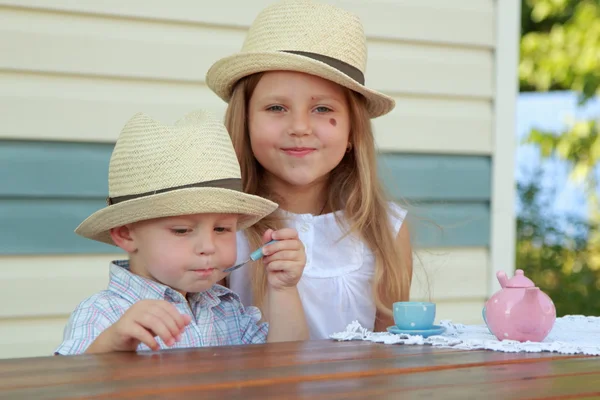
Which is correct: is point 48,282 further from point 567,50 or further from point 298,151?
point 567,50

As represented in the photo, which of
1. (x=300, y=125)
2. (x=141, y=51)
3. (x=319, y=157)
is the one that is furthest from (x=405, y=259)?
(x=141, y=51)

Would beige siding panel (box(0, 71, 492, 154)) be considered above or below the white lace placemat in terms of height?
above

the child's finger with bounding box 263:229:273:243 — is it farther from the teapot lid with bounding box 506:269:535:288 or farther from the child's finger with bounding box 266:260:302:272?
the teapot lid with bounding box 506:269:535:288

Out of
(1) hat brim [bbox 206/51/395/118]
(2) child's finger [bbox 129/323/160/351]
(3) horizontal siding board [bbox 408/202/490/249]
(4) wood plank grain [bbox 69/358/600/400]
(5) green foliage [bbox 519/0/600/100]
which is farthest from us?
(5) green foliage [bbox 519/0/600/100]

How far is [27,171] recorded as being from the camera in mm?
3168

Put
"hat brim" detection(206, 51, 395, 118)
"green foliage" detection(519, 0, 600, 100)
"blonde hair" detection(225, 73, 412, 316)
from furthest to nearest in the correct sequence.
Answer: "green foliage" detection(519, 0, 600, 100)
"blonde hair" detection(225, 73, 412, 316)
"hat brim" detection(206, 51, 395, 118)

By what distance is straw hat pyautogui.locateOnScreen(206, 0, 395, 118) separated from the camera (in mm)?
2750

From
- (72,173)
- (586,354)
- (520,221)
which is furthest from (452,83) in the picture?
(520,221)

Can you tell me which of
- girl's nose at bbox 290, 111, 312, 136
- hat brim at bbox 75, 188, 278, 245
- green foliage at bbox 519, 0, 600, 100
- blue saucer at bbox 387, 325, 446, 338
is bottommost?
blue saucer at bbox 387, 325, 446, 338

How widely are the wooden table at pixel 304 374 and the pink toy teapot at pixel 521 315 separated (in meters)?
0.14

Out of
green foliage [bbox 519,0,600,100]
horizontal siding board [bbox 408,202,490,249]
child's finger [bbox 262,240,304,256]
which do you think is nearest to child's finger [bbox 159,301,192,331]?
child's finger [bbox 262,240,304,256]

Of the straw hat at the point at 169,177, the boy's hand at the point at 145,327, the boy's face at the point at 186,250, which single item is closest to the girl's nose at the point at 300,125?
the straw hat at the point at 169,177

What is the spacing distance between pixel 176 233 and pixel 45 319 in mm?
1211

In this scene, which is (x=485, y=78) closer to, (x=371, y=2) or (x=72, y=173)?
(x=371, y=2)
